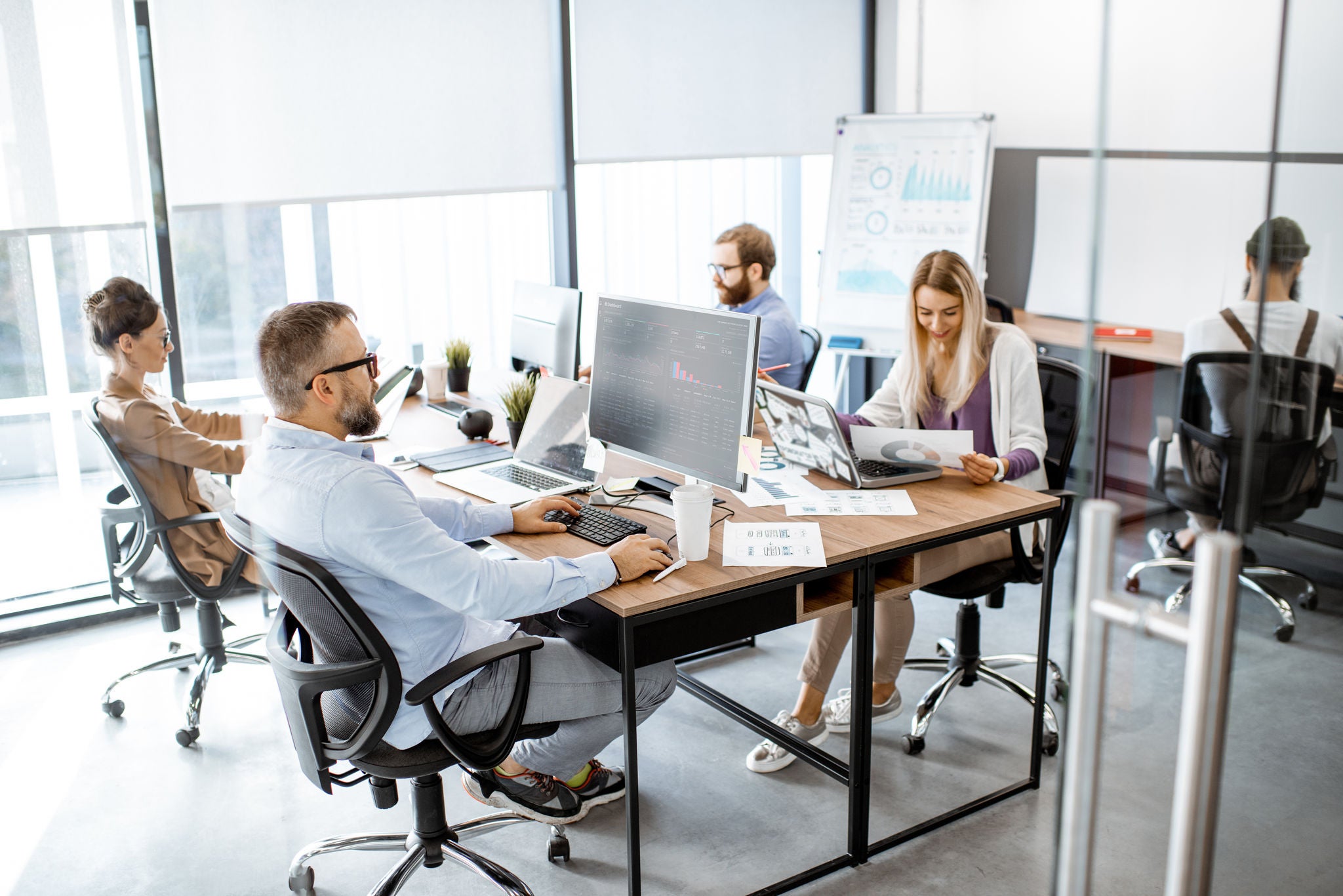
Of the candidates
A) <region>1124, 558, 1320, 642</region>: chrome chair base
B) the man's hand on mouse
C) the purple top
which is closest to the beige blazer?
the man's hand on mouse

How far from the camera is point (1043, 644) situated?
2562mm

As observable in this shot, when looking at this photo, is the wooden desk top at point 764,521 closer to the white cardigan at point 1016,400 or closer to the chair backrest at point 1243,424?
the white cardigan at point 1016,400

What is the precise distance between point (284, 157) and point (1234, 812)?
352cm

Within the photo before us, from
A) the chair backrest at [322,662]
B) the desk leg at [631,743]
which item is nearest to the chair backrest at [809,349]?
→ the desk leg at [631,743]

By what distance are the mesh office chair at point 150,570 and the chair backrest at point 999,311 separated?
117 inches

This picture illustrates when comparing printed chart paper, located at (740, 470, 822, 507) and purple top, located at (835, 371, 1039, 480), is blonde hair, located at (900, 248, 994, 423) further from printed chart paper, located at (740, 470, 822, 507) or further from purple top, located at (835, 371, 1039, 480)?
printed chart paper, located at (740, 470, 822, 507)

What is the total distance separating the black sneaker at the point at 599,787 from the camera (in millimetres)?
2596

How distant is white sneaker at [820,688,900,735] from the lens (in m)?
2.91

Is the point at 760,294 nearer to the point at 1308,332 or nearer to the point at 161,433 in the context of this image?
the point at 161,433

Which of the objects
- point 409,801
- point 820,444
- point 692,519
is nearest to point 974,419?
point 820,444

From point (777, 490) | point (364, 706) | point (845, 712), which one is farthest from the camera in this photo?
point (845, 712)

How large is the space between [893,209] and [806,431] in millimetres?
2434

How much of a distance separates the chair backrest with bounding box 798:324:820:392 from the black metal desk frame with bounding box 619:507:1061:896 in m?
1.18

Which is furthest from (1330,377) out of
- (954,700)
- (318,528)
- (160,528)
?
(160,528)
